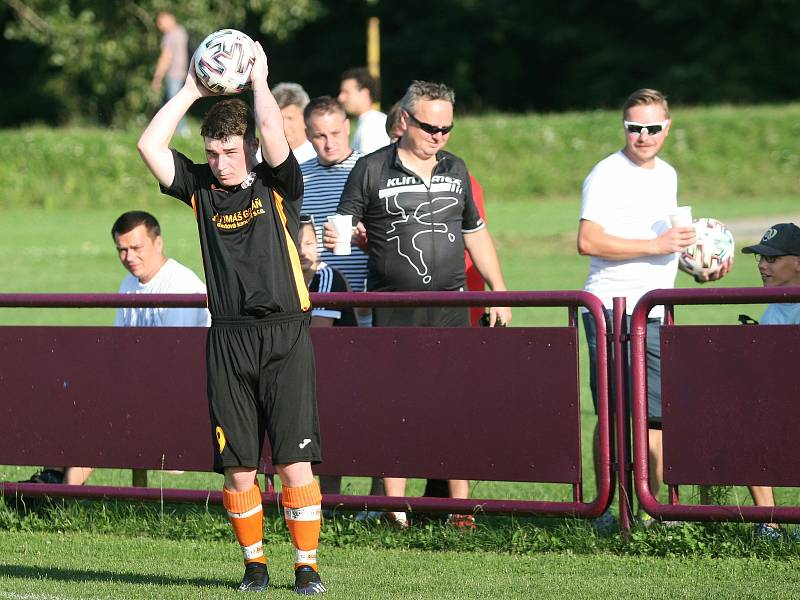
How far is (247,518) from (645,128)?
3268mm

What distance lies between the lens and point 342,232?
7.46m

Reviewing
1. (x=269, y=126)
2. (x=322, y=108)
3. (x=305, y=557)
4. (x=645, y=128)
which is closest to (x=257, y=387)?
(x=305, y=557)

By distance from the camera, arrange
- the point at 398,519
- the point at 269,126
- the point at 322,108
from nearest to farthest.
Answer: the point at 269,126, the point at 398,519, the point at 322,108

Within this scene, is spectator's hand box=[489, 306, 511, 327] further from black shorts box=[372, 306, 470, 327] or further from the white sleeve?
the white sleeve

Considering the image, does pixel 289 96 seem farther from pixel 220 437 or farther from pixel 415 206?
pixel 220 437

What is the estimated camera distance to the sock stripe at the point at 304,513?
19.6 ft

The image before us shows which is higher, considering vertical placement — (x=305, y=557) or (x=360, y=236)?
(x=360, y=236)

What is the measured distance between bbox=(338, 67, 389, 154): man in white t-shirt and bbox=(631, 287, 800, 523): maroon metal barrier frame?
14.3 ft

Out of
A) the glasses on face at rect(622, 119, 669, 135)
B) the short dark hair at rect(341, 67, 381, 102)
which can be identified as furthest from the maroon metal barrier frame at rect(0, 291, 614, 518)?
the short dark hair at rect(341, 67, 381, 102)

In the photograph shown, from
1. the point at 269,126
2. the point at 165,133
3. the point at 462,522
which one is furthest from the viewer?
the point at 462,522

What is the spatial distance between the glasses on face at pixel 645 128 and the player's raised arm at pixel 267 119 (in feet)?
8.66

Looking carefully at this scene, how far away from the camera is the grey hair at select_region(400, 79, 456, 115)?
305 inches

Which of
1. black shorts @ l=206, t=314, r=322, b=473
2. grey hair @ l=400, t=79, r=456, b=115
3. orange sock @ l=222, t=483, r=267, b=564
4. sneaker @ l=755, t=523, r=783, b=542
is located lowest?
sneaker @ l=755, t=523, r=783, b=542

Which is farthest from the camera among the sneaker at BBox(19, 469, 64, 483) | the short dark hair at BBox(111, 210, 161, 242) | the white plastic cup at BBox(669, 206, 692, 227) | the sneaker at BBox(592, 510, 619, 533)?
the short dark hair at BBox(111, 210, 161, 242)
